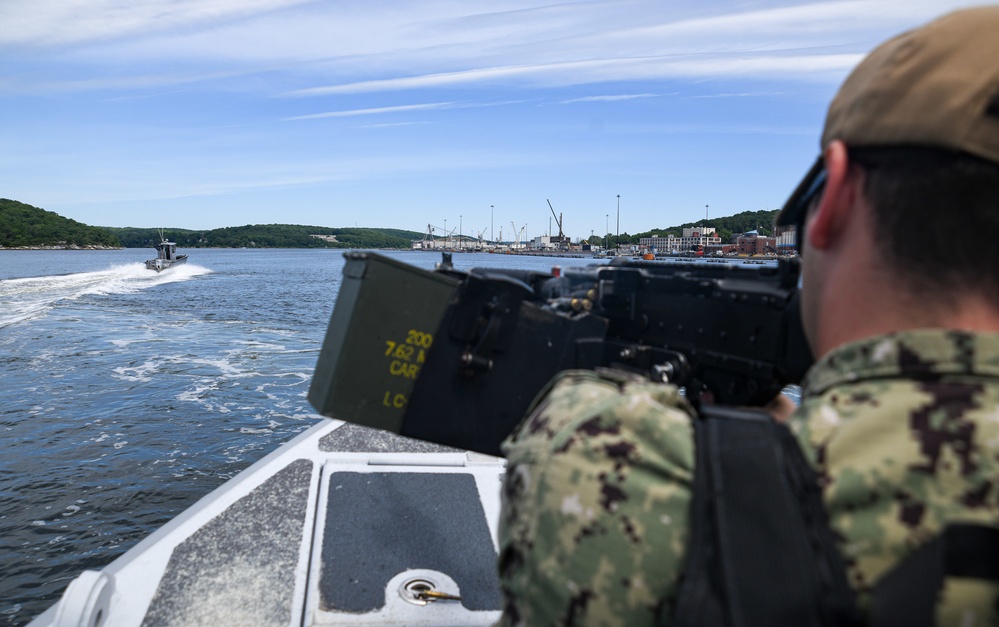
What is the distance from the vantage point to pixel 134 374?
790 inches

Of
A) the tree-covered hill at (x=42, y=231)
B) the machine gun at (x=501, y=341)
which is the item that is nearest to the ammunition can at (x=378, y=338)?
the machine gun at (x=501, y=341)

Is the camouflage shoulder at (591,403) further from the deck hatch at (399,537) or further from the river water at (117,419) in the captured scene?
the deck hatch at (399,537)

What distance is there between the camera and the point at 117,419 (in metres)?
15.8

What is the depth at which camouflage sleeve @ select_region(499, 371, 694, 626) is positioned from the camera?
1033 mm

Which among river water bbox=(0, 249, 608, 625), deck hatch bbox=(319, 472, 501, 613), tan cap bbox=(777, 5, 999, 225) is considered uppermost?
tan cap bbox=(777, 5, 999, 225)

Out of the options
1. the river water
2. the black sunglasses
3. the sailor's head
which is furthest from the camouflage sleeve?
the river water

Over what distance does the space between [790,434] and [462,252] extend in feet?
537

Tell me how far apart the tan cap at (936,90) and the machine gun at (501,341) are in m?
1.56

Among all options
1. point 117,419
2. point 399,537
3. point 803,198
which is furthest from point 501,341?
point 117,419

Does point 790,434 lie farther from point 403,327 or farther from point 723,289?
point 403,327

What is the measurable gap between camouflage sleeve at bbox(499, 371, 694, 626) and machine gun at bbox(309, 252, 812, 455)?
4.99 ft

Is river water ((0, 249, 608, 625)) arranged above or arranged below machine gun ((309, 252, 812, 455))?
below

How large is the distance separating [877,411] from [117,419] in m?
17.7

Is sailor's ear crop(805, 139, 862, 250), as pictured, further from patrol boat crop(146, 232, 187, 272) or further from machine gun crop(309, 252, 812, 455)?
patrol boat crop(146, 232, 187, 272)
